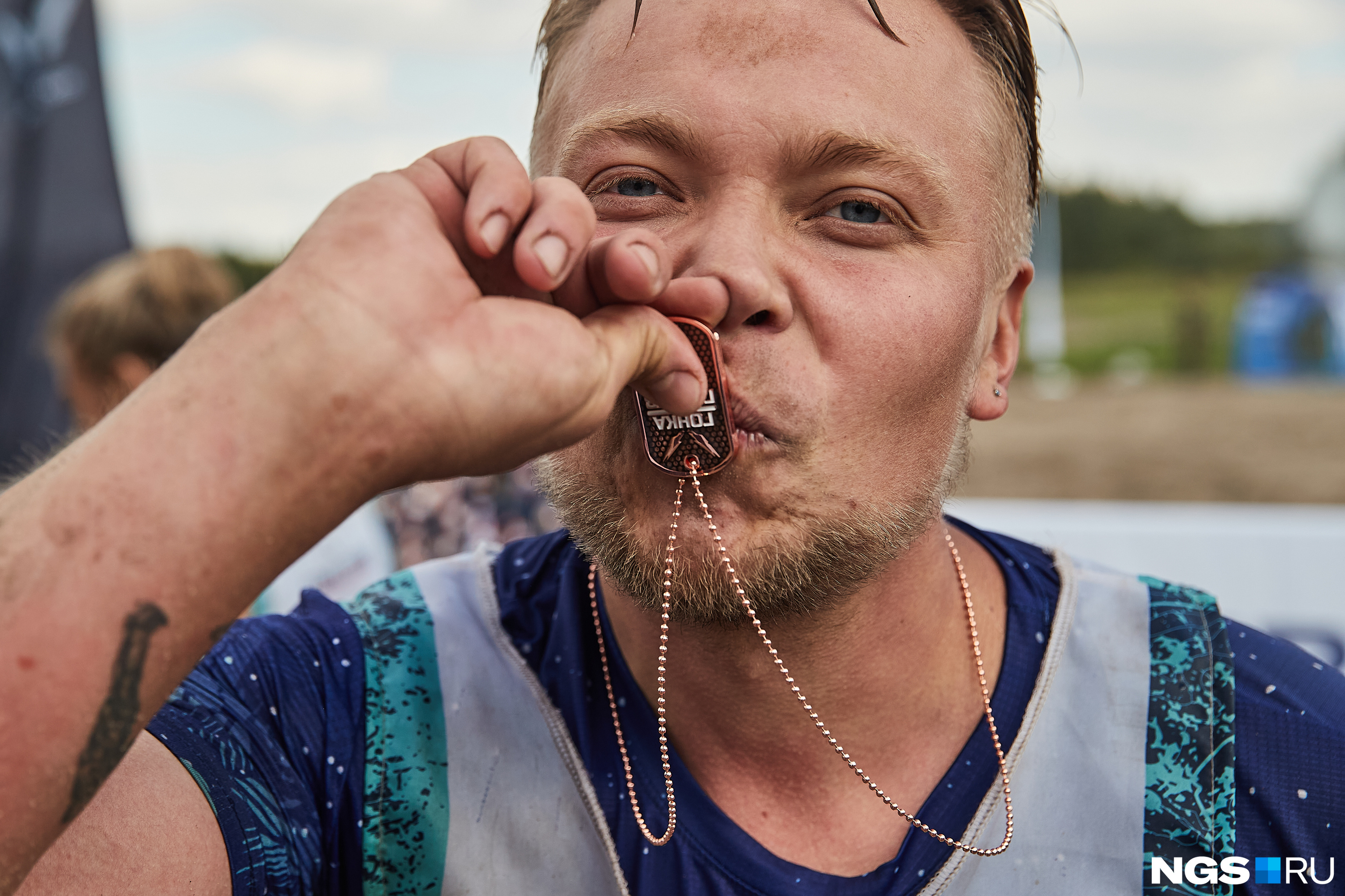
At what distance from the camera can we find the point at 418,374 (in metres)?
1.10

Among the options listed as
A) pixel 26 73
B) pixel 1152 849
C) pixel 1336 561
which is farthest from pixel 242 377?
pixel 26 73

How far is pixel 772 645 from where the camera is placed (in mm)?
1696

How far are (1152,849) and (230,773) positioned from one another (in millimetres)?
1341

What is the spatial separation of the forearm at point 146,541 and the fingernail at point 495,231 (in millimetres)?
199

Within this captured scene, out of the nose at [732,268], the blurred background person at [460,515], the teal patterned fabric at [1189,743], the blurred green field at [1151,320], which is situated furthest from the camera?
the blurred green field at [1151,320]

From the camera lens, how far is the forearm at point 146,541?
3.34ft

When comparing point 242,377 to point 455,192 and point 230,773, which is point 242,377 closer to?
point 455,192

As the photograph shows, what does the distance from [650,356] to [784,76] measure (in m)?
0.58

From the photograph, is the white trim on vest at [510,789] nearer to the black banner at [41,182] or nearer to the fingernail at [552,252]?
the fingernail at [552,252]

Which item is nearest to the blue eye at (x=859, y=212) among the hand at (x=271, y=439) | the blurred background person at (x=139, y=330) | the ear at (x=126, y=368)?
the hand at (x=271, y=439)

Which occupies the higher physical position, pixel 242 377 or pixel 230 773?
pixel 242 377

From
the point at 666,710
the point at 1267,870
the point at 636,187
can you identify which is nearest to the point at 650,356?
the point at 636,187

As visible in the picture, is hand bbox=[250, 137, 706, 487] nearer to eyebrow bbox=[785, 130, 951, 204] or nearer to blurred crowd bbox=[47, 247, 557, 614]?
eyebrow bbox=[785, 130, 951, 204]

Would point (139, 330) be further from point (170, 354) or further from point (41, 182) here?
point (41, 182)
